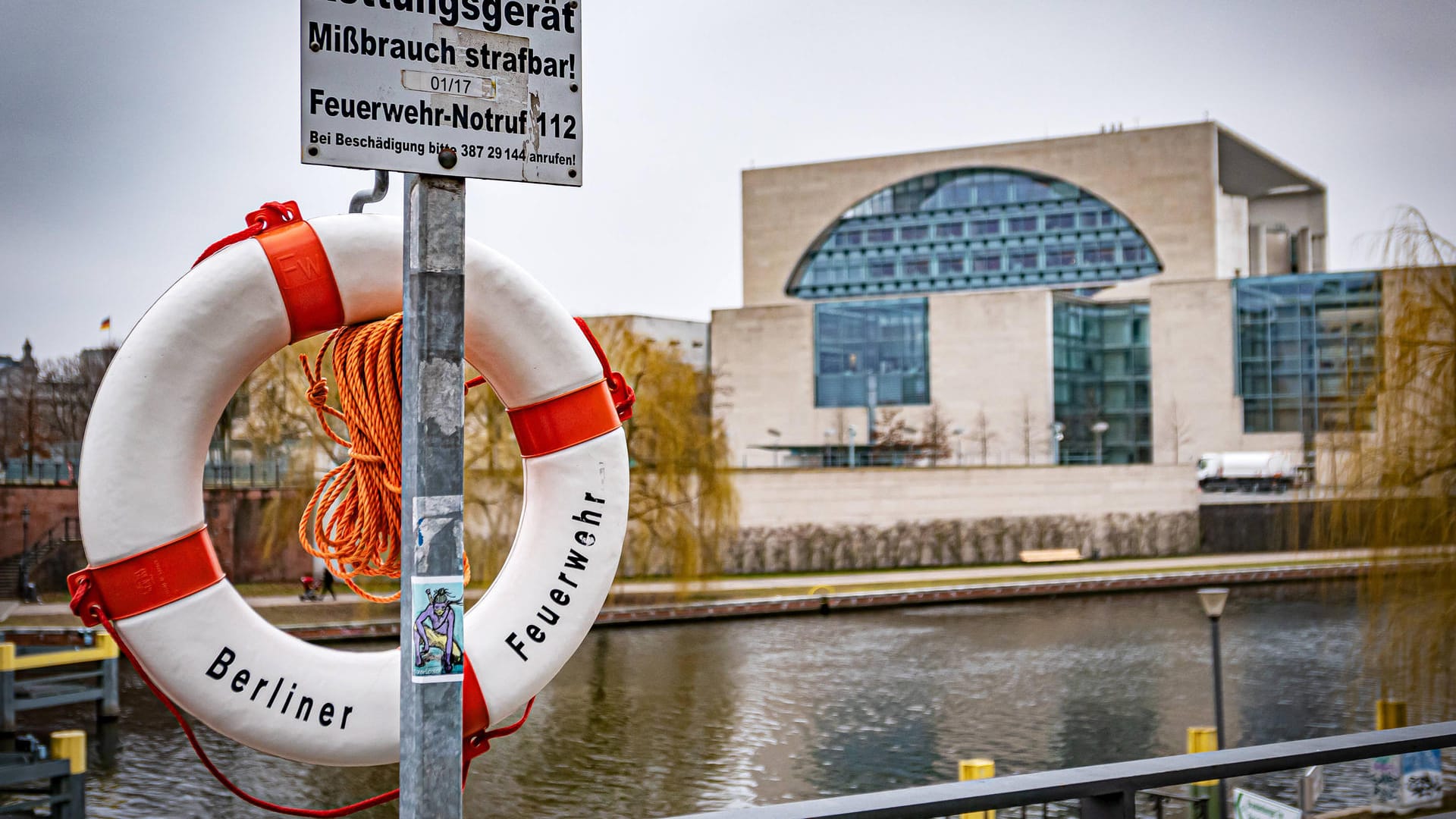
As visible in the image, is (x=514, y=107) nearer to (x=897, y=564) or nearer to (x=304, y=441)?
(x=304, y=441)

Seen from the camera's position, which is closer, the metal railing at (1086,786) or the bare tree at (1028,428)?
the metal railing at (1086,786)

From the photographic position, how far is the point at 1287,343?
4712 centimetres

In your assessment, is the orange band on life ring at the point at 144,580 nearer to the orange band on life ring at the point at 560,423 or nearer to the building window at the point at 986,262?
the orange band on life ring at the point at 560,423

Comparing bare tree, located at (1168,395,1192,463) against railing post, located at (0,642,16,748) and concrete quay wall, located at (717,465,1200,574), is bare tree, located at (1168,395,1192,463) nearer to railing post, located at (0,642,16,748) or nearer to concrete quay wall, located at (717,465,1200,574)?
concrete quay wall, located at (717,465,1200,574)

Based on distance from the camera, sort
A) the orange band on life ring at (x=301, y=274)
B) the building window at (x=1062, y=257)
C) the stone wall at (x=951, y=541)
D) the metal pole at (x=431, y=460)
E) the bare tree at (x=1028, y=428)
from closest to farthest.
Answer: the metal pole at (x=431, y=460) → the orange band on life ring at (x=301, y=274) → the stone wall at (x=951, y=541) → the bare tree at (x=1028, y=428) → the building window at (x=1062, y=257)

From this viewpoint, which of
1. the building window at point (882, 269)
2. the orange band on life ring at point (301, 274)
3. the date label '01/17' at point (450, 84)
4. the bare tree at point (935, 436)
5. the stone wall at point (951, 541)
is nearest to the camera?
the date label '01/17' at point (450, 84)

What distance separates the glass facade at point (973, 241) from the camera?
189 feet

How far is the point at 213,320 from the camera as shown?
314cm

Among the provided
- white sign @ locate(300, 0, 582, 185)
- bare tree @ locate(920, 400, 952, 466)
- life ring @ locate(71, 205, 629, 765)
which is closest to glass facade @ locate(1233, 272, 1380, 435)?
bare tree @ locate(920, 400, 952, 466)

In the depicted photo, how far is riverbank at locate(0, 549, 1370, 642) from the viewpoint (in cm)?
2339

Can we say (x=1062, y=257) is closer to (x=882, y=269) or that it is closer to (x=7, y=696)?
(x=882, y=269)

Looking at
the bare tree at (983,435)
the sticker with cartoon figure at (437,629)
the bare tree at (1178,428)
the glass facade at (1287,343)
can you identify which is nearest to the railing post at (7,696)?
the sticker with cartoon figure at (437,629)

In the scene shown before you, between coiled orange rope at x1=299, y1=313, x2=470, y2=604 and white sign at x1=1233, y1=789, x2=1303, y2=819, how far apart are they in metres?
2.19

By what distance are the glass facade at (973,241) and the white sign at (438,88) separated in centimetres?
5630
